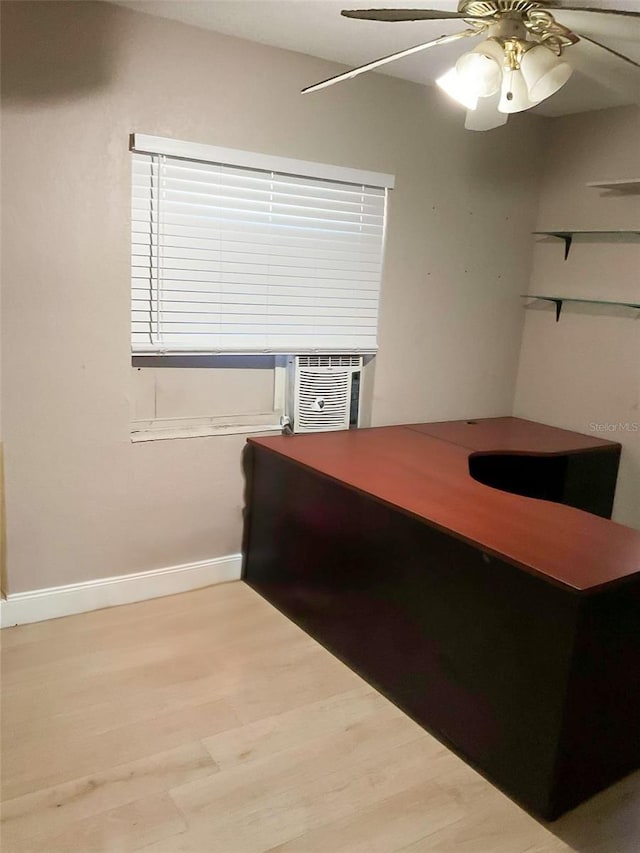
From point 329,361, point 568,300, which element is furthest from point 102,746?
point 568,300

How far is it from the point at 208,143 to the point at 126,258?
553 mm

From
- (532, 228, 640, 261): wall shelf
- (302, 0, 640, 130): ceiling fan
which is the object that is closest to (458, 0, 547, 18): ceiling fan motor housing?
(302, 0, 640, 130): ceiling fan

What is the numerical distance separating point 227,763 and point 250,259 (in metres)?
1.86

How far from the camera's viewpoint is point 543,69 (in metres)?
1.85

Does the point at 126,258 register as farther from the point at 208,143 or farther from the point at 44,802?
the point at 44,802

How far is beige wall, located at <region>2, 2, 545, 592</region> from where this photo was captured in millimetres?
2357

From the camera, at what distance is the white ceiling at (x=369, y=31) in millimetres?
2227

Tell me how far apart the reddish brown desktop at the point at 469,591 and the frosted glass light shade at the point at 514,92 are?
121 cm

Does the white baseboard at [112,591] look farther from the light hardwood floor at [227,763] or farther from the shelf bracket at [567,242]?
the shelf bracket at [567,242]

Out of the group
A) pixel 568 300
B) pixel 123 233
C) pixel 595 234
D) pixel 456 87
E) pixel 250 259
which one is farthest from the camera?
pixel 568 300

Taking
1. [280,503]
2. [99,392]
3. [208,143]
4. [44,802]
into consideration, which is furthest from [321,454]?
[44,802]

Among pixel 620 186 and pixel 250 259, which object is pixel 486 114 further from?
pixel 620 186

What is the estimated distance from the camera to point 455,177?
3291 millimetres

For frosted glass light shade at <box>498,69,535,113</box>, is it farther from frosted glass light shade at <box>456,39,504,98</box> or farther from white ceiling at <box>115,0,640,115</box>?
white ceiling at <box>115,0,640,115</box>
